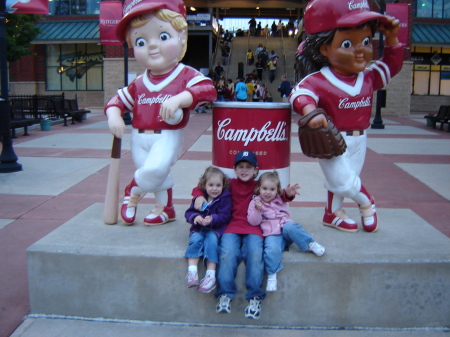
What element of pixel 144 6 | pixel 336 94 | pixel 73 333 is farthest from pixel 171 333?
pixel 144 6

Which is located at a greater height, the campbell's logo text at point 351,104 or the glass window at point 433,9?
the glass window at point 433,9

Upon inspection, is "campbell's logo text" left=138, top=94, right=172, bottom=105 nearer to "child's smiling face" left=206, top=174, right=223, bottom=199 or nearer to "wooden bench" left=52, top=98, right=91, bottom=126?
"child's smiling face" left=206, top=174, right=223, bottom=199

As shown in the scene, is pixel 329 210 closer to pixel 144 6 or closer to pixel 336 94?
pixel 336 94

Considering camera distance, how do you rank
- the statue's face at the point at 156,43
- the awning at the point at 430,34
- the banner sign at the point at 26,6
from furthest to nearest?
the awning at the point at 430,34
the banner sign at the point at 26,6
the statue's face at the point at 156,43

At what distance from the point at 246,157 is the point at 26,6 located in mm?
7299

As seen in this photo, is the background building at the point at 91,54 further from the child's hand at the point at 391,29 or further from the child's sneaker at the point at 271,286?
the child's sneaker at the point at 271,286

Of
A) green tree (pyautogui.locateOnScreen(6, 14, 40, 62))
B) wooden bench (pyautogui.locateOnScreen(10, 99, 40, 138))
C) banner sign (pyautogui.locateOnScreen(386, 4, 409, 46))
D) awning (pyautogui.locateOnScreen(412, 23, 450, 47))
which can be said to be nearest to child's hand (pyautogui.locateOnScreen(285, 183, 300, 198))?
wooden bench (pyautogui.locateOnScreen(10, 99, 40, 138))

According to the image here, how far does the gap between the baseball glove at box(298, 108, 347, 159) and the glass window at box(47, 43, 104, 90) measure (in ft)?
85.3

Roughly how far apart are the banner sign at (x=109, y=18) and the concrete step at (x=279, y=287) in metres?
13.6

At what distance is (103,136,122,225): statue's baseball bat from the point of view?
4070mm

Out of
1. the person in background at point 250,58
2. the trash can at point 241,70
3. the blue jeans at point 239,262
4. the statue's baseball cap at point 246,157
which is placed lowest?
the blue jeans at point 239,262

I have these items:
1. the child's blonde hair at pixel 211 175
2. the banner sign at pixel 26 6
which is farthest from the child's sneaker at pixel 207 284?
the banner sign at pixel 26 6

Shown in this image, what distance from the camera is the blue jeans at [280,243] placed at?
10.8 ft

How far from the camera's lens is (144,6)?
3775 mm
